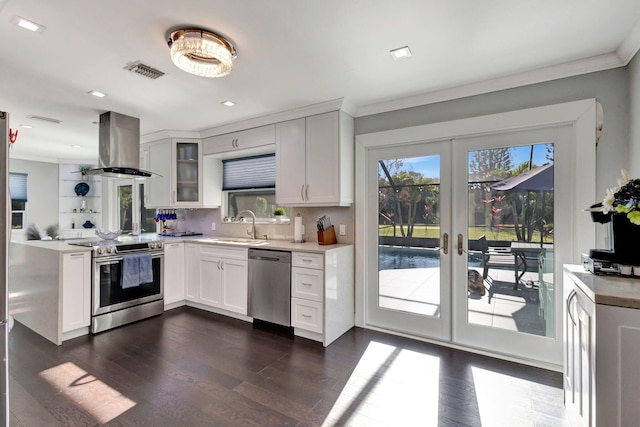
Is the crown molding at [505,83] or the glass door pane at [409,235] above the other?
the crown molding at [505,83]

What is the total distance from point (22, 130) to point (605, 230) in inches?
Answer: 266

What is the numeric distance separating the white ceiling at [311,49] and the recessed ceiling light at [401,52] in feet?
0.21

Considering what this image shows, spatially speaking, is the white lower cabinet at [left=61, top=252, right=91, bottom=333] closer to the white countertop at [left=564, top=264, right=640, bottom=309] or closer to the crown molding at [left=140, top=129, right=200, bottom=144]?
the crown molding at [left=140, top=129, right=200, bottom=144]

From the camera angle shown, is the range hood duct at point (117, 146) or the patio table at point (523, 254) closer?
the patio table at point (523, 254)

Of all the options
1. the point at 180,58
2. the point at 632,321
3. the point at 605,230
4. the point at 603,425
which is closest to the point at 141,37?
the point at 180,58

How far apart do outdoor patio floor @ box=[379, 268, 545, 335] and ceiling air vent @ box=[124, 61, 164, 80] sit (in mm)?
2910

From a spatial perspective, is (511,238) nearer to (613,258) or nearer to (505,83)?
(613,258)

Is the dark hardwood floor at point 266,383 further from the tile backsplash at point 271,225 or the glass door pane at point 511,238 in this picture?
the tile backsplash at point 271,225

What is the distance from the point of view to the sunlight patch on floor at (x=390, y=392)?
1886mm

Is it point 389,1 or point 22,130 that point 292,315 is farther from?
point 22,130

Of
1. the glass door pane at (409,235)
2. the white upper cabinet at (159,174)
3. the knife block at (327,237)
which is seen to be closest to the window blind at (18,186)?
the white upper cabinet at (159,174)

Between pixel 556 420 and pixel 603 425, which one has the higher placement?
pixel 603 425

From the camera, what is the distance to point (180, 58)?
2074mm

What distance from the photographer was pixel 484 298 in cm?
280
